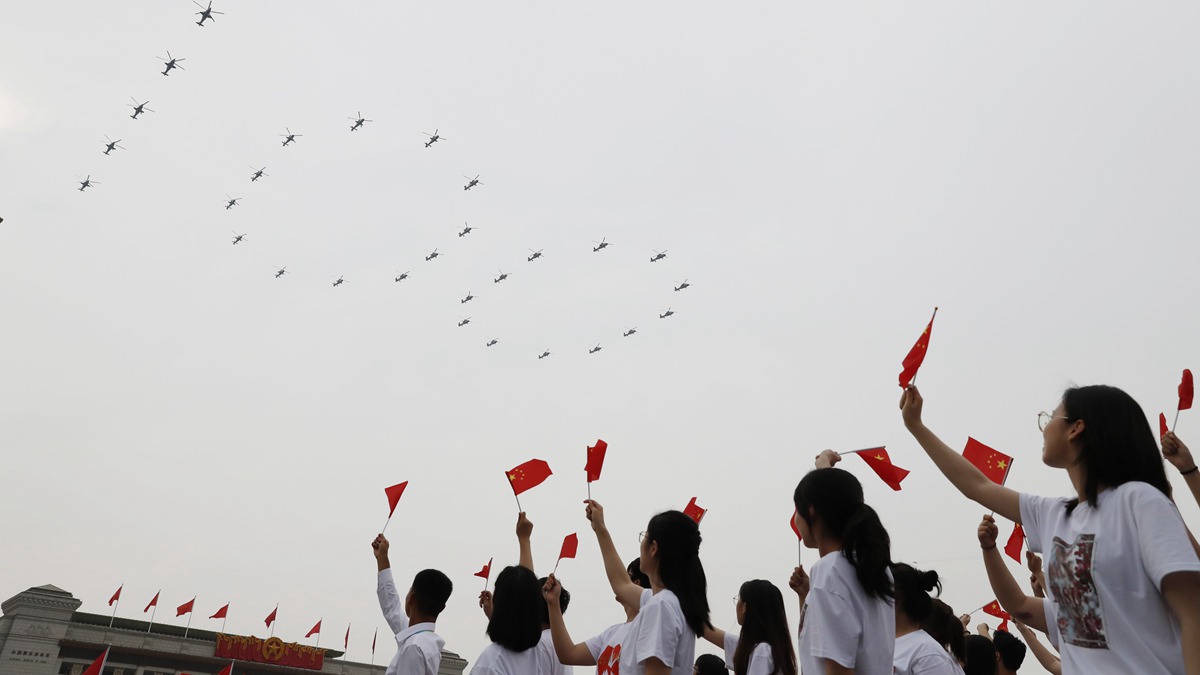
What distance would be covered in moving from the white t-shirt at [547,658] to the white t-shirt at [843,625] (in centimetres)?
272

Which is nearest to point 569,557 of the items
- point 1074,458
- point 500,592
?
point 500,592

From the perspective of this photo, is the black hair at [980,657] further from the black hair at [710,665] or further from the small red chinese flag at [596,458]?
the small red chinese flag at [596,458]

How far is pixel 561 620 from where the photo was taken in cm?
530

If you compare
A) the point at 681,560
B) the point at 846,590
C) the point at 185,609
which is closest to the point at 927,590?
the point at 681,560

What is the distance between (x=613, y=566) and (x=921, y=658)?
1.99 meters

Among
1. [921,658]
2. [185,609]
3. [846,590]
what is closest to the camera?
[846,590]

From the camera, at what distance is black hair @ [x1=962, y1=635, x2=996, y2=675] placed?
571 centimetres

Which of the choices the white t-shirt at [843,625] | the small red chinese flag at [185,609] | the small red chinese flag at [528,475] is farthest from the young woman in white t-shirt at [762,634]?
the small red chinese flag at [185,609]

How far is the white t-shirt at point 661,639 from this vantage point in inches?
162

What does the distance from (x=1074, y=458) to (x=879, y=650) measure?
1072 mm

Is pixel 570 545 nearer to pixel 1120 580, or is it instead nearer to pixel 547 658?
pixel 547 658

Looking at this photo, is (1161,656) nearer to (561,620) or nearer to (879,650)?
(879,650)

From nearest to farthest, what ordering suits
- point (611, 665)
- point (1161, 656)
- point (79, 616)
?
point (1161, 656)
point (611, 665)
point (79, 616)

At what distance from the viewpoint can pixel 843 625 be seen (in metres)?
3.21
